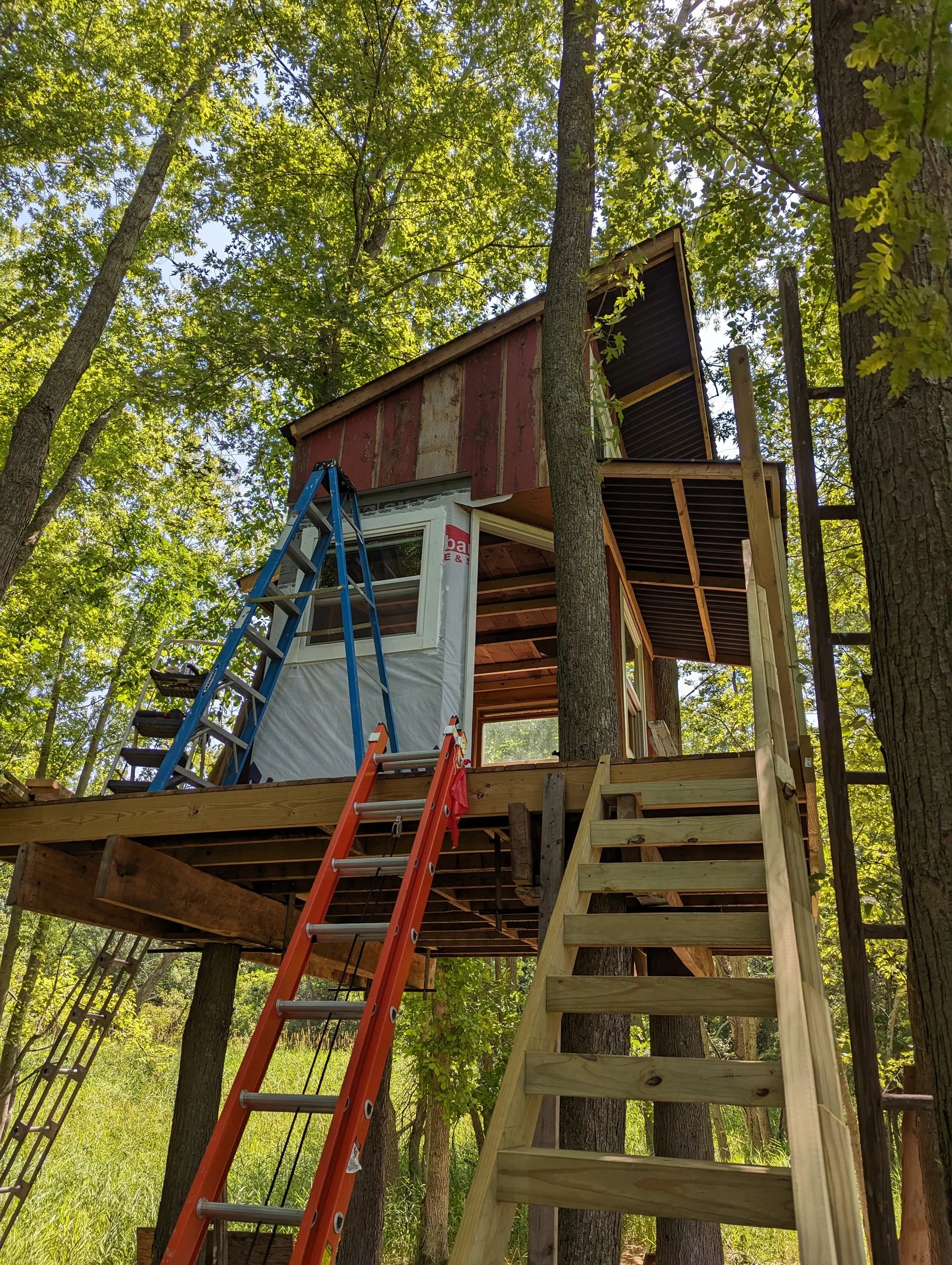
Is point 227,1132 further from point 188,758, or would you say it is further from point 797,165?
point 797,165

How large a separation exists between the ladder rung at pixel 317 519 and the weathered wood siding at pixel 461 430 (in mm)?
922

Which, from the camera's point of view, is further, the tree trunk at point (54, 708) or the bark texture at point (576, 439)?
the tree trunk at point (54, 708)

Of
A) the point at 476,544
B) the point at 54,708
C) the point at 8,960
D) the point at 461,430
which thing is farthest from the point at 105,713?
the point at 476,544

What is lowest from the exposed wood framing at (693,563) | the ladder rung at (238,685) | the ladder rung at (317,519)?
the ladder rung at (238,685)

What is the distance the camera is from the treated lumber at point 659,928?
9.67ft

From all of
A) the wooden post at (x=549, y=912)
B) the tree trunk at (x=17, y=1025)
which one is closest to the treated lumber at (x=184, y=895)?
the wooden post at (x=549, y=912)

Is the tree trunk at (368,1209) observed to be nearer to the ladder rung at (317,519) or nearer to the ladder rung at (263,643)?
the ladder rung at (263,643)

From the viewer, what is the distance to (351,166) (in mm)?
14508

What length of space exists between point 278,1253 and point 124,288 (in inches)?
568

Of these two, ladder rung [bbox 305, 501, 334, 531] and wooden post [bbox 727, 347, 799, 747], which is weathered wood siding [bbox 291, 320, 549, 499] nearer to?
ladder rung [bbox 305, 501, 334, 531]

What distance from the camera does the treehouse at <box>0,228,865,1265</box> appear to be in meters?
2.39

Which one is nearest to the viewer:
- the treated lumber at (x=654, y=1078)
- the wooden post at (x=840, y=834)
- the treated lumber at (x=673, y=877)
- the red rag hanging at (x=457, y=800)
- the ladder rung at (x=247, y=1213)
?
the treated lumber at (x=654, y=1078)

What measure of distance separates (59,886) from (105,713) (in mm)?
12040

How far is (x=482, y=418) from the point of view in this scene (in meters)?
7.26
